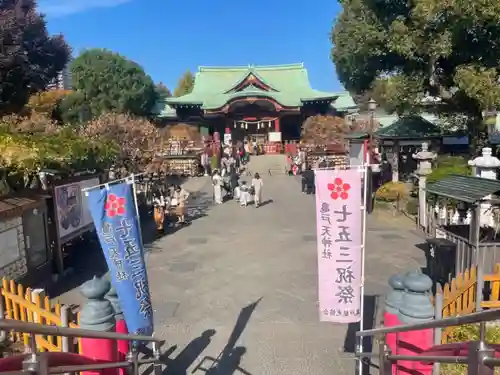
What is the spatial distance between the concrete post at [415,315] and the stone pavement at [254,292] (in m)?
1.00

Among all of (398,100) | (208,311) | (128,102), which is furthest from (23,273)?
(128,102)

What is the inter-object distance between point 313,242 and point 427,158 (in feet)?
15.8

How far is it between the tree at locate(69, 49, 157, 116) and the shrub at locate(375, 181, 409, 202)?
2400 cm

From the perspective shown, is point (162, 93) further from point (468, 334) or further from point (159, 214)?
point (468, 334)

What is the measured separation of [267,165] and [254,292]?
2287 centimetres

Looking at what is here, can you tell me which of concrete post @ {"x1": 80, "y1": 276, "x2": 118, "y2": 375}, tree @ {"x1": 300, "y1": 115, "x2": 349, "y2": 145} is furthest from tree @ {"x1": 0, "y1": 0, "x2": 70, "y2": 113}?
concrete post @ {"x1": 80, "y1": 276, "x2": 118, "y2": 375}

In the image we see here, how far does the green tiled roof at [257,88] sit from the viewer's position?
3491cm

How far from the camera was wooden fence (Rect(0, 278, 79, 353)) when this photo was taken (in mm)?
4723

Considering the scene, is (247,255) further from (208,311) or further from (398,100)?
(398,100)

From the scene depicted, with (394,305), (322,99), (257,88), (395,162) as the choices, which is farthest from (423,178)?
(257,88)

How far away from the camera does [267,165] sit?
101 feet

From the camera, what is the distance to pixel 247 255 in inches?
425

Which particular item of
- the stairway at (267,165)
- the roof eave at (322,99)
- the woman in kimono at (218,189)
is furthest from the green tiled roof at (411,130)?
the roof eave at (322,99)

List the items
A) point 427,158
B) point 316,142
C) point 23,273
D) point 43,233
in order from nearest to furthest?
point 23,273 → point 43,233 → point 427,158 → point 316,142
